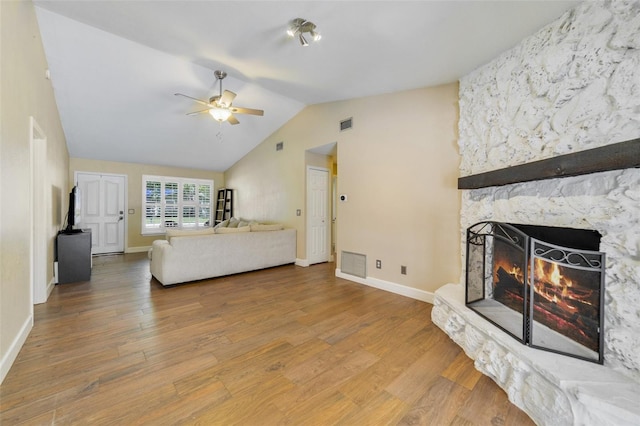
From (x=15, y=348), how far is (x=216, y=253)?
2308 millimetres

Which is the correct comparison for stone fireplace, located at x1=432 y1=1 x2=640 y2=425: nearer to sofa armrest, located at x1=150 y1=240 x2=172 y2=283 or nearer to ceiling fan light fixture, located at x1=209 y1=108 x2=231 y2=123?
ceiling fan light fixture, located at x1=209 y1=108 x2=231 y2=123

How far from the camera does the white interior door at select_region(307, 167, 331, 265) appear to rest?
5148mm

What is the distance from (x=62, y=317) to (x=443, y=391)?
3690 millimetres

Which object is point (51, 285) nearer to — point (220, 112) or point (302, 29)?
point (220, 112)

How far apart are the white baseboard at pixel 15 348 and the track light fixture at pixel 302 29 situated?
335 cm

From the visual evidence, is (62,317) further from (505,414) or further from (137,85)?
(505,414)

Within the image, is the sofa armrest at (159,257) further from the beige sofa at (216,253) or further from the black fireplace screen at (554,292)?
the black fireplace screen at (554,292)

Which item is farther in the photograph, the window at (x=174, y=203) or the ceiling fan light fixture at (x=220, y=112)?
the window at (x=174, y=203)

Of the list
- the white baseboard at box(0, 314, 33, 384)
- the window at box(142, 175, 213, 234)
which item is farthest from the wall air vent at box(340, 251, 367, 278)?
the window at box(142, 175, 213, 234)

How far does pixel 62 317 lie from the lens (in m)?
2.64

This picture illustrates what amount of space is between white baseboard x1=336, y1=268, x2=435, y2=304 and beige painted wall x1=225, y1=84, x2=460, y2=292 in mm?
64

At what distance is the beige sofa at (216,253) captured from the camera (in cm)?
372

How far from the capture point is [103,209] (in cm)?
636

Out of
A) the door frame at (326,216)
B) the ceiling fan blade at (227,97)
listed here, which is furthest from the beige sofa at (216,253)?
the ceiling fan blade at (227,97)
